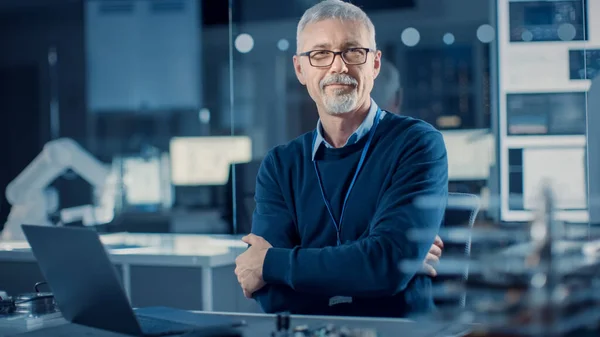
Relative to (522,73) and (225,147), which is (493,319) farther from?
(225,147)

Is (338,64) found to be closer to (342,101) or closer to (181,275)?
(342,101)

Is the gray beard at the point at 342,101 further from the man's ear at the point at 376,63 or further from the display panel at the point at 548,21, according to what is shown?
the display panel at the point at 548,21

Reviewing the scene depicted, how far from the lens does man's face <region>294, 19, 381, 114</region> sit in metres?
2.25

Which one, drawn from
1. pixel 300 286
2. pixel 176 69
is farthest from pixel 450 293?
pixel 176 69

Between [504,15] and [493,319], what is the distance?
306 centimetres

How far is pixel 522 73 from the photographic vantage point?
3863 millimetres

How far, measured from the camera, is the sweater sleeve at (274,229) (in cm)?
209

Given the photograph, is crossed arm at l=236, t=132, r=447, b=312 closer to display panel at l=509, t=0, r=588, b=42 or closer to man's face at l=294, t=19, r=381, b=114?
man's face at l=294, t=19, r=381, b=114

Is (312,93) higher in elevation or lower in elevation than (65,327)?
higher

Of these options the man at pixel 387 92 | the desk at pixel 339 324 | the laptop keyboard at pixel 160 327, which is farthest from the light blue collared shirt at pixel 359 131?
the man at pixel 387 92

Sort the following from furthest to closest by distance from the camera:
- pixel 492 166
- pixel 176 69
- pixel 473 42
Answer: pixel 176 69, pixel 473 42, pixel 492 166

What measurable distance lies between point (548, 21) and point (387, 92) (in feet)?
2.93

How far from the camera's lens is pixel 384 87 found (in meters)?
3.49

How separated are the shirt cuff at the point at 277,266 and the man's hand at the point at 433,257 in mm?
372
